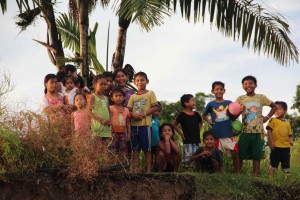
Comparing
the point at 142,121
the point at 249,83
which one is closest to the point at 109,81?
the point at 142,121

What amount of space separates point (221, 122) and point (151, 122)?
1.04 metres

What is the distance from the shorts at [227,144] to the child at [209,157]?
0.21 m

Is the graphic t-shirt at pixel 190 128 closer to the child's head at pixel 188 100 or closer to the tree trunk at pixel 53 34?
the child's head at pixel 188 100

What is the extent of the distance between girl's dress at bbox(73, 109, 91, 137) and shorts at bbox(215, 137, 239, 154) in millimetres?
2042

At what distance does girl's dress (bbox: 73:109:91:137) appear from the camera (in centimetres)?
688

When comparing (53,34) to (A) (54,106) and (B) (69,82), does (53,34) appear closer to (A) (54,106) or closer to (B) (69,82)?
(B) (69,82)

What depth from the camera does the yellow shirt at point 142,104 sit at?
7.89m

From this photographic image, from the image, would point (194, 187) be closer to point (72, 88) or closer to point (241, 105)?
point (241, 105)

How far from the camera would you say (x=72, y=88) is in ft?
27.1

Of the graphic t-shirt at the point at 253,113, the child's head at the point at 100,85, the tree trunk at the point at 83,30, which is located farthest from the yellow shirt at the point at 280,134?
the tree trunk at the point at 83,30

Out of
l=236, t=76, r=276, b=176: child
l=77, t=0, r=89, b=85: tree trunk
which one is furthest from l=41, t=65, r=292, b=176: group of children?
l=77, t=0, r=89, b=85: tree trunk

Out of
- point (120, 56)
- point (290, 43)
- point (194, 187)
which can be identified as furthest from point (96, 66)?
point (194, 187)

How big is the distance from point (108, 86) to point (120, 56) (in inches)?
140

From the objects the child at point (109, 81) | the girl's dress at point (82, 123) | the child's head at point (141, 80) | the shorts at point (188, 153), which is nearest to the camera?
the girl's dress at point (82, 123)
